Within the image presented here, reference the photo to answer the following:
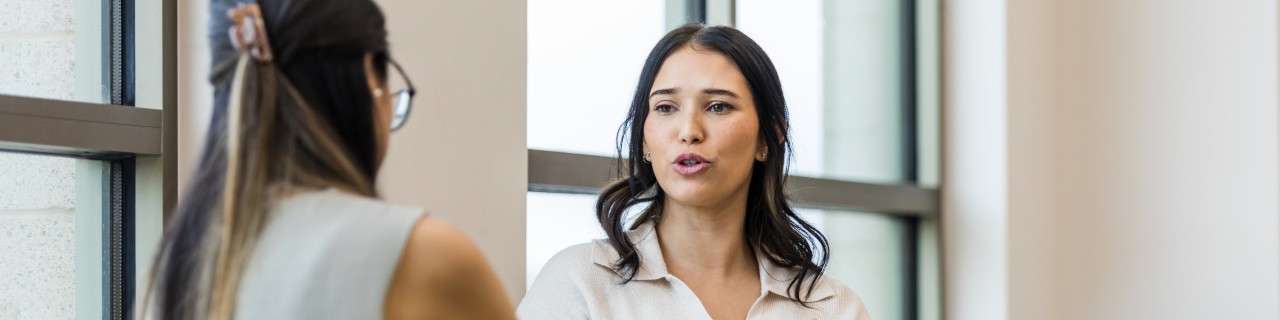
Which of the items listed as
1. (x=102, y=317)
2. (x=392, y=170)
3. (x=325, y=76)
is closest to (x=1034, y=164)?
(x=392, y=170)

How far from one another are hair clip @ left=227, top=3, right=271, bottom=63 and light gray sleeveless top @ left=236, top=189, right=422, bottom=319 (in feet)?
0.36

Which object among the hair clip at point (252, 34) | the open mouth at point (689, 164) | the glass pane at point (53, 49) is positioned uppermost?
the glass pane at point (53, 49)

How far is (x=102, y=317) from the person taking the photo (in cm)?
186

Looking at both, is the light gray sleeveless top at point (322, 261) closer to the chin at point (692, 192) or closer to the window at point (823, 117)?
the chin at point (692, 192)

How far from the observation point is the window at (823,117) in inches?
104

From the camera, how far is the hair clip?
103cm

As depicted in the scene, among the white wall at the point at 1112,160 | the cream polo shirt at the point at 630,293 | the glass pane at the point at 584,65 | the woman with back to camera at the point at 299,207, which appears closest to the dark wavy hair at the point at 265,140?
the woman with back to camera at the point at 299,207

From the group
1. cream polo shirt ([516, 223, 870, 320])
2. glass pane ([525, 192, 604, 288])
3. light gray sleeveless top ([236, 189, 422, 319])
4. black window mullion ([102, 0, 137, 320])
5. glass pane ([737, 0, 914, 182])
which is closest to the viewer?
light gray sleeveless top ([236, 189, 422, 319])

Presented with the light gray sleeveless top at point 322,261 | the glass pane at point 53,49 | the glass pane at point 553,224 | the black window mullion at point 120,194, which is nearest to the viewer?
the light gray sleeveless top at point 322,261

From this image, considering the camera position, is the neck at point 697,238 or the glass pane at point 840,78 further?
the glass pane at point 840,78

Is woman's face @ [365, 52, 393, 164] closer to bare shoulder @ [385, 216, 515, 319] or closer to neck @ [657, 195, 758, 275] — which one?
bare shoulder @ [385, 216, 515, 319]

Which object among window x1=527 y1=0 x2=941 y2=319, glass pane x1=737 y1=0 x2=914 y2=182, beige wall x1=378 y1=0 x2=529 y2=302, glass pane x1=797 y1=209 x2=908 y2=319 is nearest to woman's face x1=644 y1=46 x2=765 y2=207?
beige wall x1=378 y1=0 x2=529 y2=302

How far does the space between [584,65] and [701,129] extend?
699mm

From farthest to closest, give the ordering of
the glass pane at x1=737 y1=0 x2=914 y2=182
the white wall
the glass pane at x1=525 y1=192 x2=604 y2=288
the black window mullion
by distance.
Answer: the white wall
the glass pane at x1=737 y1=0 x2=914 y2=182
the glass pane at x1=525 y1=192 x2=604 y2=288
the black window mullion
